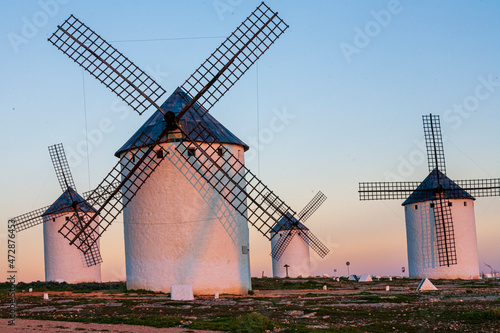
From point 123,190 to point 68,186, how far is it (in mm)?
14631

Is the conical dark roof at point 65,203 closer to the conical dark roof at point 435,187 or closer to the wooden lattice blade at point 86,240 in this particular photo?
the wooden lattice blade at point 86,240

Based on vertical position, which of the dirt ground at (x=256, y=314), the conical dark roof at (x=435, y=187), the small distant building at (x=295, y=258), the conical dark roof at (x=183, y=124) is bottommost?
the dirt ground at (x=256, y=314)

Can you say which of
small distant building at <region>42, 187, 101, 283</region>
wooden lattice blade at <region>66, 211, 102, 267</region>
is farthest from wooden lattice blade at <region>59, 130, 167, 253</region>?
small distant building at <region>42, 187, 101, 283</region>

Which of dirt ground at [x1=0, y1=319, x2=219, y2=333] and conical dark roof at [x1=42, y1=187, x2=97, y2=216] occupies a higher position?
conical dark roof at [x1=42, y1=187, x2=97, y2=216]

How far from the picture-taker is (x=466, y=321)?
58.1ft

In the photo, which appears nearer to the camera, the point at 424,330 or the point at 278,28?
the point at 424,330

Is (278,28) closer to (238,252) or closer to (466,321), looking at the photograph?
(238,252)

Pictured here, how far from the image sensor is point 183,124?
91.8 feet

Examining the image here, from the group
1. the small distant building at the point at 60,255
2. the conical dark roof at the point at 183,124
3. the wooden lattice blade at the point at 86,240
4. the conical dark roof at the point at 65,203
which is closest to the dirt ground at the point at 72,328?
the wooden lattice blade at the point at 86,240

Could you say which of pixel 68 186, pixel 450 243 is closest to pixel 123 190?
pixel 68 186

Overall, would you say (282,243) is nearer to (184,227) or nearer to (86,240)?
(184,227)

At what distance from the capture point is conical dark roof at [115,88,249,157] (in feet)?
93.4

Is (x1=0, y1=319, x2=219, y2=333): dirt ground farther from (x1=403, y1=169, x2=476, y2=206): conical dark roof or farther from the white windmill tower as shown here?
(x1=403, y1=169, x2=476, y2=206): conical dark roof

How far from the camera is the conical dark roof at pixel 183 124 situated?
1121 inches
